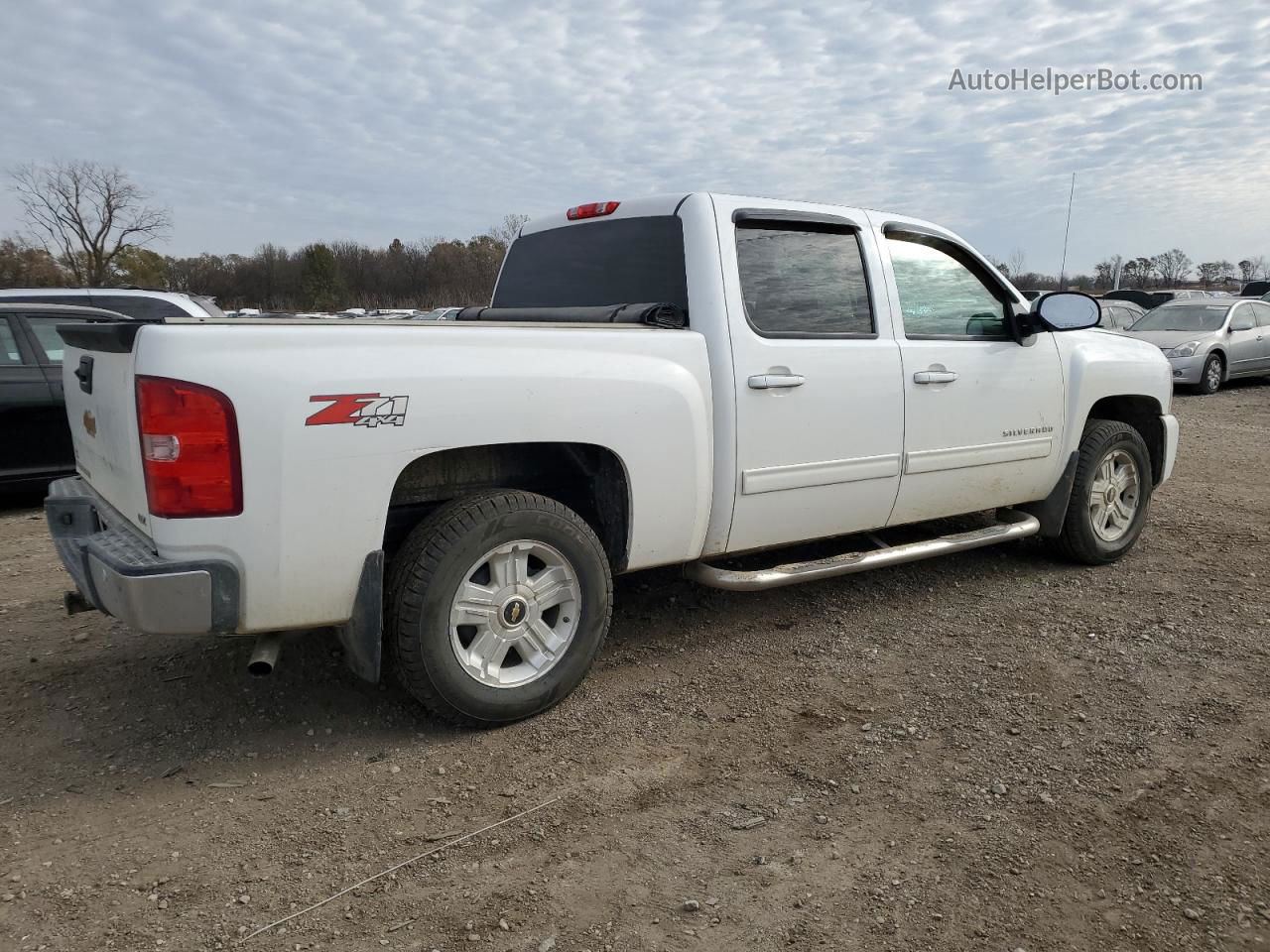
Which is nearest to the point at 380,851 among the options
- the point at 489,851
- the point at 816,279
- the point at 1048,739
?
the point at 489,851

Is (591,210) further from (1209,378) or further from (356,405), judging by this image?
(1209,378)

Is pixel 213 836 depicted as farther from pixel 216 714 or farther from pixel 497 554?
pixel 497 554

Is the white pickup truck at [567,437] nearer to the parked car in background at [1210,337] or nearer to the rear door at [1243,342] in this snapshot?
the parked car in background at [1210,337]

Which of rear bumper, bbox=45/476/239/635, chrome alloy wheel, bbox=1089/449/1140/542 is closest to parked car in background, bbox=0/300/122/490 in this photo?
rear bumper, bbox=45/476/239/635

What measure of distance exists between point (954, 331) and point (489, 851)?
319 cm

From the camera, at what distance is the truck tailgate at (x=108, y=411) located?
2811mm

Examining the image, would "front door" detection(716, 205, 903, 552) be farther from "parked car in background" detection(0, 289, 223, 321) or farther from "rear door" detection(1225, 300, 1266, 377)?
"rear door" detection(1225, 300, 1266, 377)

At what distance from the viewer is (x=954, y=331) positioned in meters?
4.48

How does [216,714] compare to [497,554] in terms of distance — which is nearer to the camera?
[497,554]

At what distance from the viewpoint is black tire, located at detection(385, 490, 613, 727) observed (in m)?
3.05

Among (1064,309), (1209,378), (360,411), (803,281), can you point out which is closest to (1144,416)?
(1064,309)

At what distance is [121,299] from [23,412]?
5.21ft

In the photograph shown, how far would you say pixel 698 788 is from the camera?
9.68 ft

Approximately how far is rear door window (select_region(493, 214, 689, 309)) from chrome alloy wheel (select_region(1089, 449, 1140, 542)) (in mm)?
2783
